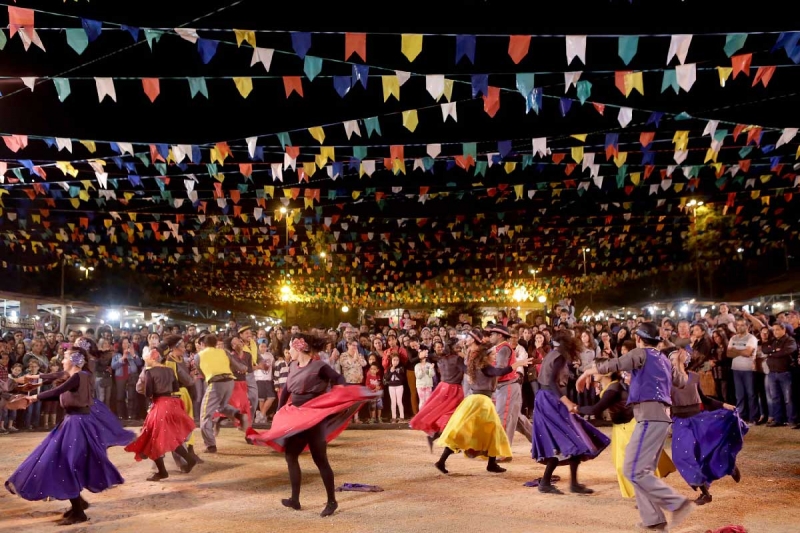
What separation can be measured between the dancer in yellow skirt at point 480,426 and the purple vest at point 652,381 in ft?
8.34

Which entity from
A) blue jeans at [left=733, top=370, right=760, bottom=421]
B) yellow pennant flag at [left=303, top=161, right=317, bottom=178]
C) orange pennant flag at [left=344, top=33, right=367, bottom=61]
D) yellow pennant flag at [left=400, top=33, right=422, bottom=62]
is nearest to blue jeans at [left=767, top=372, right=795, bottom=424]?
blue jeans at [left=733, top=370, right=760, bottom=421]

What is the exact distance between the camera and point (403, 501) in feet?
25.6

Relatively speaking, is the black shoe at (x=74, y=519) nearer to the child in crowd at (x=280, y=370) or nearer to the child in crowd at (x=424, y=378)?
the child in crowd at (x=280, y=370)

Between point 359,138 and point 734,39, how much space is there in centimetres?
572

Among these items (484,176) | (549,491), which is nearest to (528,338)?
(484,176)

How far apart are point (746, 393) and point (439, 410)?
6.59 m

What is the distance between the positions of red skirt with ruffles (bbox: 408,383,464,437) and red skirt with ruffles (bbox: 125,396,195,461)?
3.18 m

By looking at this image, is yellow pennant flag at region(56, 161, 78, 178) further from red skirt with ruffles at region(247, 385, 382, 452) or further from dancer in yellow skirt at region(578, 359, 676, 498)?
dancer in yellow skirt at region(578, 359, 676, 498)

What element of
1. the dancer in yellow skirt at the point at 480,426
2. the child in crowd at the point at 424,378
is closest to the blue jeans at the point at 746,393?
the child in crowd at the point at 424,378

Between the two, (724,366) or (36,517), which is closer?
(36,517)

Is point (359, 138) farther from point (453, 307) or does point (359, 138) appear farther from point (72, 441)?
point (453, 307)

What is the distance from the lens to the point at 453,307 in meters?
40.7

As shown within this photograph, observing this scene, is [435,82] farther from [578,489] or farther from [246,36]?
[578,489]

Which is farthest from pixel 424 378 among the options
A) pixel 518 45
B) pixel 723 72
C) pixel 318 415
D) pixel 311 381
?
pixel 518 45
